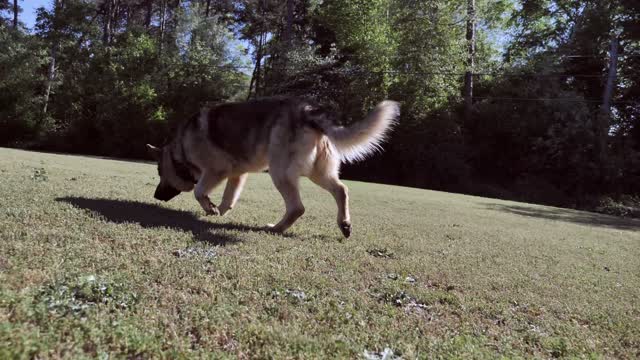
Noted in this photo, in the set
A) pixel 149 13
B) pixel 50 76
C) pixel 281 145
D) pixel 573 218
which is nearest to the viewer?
pixel 281 145

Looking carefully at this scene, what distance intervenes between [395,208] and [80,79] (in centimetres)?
3617

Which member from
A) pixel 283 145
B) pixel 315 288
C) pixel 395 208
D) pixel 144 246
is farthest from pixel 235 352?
pixel 395 208

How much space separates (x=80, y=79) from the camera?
1512 inches

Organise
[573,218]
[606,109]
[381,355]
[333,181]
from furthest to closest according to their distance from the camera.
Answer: [606,109], [573,218], [333,181], [381,355]

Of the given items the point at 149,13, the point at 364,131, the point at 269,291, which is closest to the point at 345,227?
the point at 364,131

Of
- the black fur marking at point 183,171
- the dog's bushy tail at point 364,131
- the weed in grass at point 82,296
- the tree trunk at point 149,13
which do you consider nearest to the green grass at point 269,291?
the weed in grass at point 82,296

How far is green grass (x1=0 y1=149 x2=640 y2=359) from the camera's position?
8.54 ft

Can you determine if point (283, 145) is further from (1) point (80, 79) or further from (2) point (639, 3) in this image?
(1) point (80, 79)

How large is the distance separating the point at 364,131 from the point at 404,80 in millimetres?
25781

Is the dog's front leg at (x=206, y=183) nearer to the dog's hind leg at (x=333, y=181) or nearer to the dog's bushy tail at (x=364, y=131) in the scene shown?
the dog's hind leg at (x=333, y=181)

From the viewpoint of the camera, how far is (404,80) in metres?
30.8

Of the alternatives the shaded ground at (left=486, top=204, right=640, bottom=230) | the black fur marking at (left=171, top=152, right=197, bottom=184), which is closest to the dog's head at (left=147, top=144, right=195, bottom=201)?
the black fur marking at (left=171, top=152, right=197, bottom=184)

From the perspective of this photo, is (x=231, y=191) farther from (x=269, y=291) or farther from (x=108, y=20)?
(x=108, y=20)

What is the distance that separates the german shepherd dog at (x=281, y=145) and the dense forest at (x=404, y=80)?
22.8 meters
